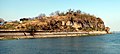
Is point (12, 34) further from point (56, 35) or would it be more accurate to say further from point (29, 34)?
point (56, 35)

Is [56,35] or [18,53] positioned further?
[56,35]

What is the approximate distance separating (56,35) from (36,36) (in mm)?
26019

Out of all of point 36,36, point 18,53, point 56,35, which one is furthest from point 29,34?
point 18,53

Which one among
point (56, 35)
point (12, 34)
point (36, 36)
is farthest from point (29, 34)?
point (56, 35)

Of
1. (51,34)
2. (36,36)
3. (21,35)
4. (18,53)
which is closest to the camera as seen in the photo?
(18,53)

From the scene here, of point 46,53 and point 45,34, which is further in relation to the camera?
point 45,34

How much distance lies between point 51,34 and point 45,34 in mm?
7688

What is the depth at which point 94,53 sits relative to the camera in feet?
207

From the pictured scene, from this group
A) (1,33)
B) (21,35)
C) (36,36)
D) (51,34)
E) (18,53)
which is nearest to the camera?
(18,53)

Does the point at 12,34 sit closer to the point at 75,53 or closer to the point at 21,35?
the point at 21,35

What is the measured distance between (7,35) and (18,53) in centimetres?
8771

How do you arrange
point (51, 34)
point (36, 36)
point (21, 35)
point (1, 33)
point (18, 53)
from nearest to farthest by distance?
point (18, 53) < point (1, 33) < point (21, 35) < point (36, 36) < point (51, 34)

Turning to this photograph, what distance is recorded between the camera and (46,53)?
62625mm

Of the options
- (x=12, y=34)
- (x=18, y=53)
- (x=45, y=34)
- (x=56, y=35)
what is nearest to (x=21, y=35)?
(x=12, y=34)
